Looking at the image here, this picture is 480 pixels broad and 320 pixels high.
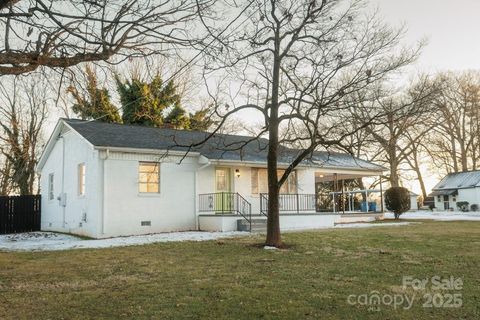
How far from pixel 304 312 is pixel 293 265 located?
11.4ft

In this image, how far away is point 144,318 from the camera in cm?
482

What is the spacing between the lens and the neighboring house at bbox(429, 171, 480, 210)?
121 feet

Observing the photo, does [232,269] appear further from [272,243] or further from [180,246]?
[180,246]

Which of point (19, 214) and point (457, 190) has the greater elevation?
point (457, 190)

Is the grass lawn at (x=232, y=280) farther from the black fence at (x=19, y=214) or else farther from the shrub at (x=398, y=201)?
the shrub at (x=398, y=201)

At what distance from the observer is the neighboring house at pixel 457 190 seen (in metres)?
37.0

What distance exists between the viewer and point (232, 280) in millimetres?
6902

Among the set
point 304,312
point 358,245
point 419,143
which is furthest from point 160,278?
point 419,143

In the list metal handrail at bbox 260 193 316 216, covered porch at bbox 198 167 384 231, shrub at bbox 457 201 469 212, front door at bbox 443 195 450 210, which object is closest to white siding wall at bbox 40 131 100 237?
covered porch at bbox 198 167 384 231

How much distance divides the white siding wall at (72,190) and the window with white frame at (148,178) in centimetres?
172

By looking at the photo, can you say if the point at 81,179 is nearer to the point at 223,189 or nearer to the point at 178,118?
the point at 223,189

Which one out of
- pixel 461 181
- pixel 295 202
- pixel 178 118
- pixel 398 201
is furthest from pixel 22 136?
pixel 461 181

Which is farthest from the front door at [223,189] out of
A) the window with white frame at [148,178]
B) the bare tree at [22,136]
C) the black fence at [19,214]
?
the bare tree at [22,136]

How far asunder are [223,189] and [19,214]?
991 centimetres
